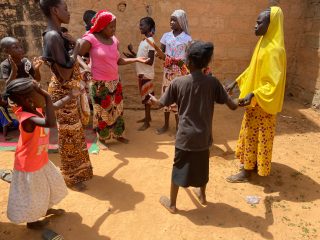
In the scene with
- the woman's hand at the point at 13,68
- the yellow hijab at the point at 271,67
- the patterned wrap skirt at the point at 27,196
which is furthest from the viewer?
the woman's hand at the point at 13,68

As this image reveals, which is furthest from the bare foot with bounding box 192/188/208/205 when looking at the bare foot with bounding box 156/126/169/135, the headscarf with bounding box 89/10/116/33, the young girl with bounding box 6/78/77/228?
the headscarf with bounding box 89/10/116/33

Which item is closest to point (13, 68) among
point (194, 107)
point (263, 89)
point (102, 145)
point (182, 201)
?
point (102, 145)

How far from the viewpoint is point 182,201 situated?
3.50 meters

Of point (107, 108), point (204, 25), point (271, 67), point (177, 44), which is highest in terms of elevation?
point (204, 25)

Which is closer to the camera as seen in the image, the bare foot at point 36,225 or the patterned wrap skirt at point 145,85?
the bare foot at point 36,225

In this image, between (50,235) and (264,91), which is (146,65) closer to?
(264,91)

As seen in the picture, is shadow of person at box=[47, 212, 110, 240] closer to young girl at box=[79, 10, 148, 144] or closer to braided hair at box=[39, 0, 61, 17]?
young girl at box=[79, 10, 148, 144]

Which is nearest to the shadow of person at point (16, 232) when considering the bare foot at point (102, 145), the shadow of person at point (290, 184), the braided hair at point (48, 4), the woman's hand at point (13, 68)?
the bare foot at point (102, 145)

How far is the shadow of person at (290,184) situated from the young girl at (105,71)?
225 cm

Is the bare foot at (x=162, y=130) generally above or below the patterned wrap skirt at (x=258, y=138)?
below

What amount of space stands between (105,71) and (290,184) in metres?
2.93

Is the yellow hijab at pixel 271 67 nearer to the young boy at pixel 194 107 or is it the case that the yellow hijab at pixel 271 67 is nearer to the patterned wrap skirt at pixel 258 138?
the patterned wrap skirt at pixel 258 138

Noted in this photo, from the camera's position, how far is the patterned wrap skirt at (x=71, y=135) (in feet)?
10.9

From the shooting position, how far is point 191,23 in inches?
259
